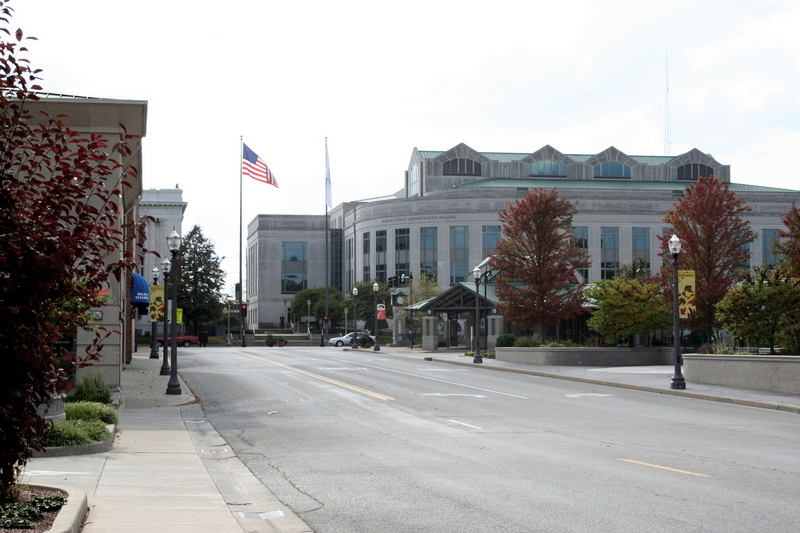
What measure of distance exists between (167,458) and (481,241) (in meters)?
82.5

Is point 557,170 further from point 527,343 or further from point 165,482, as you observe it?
point 165,482

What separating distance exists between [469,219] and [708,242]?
2204 inches

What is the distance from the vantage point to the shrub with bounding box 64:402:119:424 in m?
14.8

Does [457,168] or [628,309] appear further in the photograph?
[457,168]

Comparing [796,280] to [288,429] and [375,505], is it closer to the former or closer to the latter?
[288,429]

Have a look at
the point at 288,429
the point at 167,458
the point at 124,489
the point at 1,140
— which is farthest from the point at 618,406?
the point at 1,140

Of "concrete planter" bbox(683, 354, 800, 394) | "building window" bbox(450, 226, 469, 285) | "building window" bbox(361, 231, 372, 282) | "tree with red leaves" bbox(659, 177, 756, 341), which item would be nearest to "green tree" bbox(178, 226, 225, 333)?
"building window" bbox(361, 231, 372, 282)

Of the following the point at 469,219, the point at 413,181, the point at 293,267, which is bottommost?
the point at 293,267

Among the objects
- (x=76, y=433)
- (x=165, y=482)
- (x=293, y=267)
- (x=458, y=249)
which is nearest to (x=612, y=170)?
(x=458, y=249)

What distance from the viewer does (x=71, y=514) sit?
707 cm

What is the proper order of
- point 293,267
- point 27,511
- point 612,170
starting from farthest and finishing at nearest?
1. point 293,267
2. point 612,170
3. point 27,511

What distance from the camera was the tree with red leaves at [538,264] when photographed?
42.8 meters

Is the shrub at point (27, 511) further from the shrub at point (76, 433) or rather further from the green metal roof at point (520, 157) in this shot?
the green metal roof at point (520, 157)

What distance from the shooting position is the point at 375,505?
9.11 m
